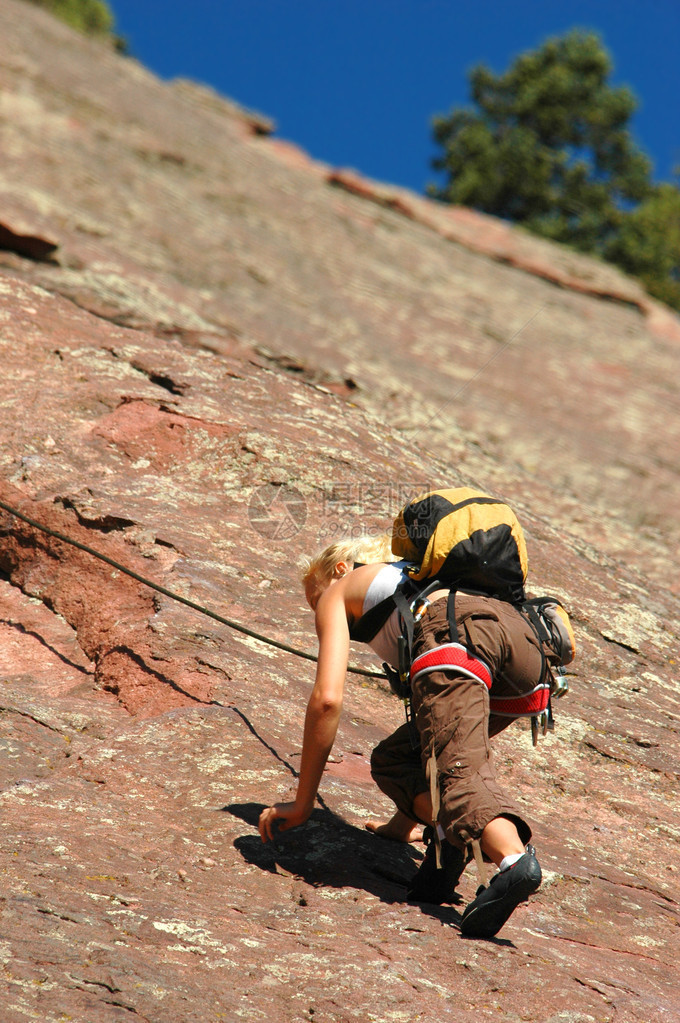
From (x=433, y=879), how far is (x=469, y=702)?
0.65 m

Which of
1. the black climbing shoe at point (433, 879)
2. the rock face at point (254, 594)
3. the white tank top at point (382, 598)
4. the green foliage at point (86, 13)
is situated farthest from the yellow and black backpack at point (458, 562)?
the green foliage at point (86, 13)

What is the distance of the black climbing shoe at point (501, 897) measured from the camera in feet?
8.68

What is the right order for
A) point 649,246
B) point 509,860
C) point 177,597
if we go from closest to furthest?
point 509,860, point 177,597, point 649,246

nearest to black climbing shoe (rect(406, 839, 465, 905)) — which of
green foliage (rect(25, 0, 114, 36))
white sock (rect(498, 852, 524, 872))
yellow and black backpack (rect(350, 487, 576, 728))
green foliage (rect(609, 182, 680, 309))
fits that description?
white sock (rect(498, 852, 524, 872))

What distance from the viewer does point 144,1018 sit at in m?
2.24

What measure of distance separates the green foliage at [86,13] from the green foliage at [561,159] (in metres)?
11.2

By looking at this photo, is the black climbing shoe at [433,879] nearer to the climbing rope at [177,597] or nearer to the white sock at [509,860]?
the white sock at [509,860]

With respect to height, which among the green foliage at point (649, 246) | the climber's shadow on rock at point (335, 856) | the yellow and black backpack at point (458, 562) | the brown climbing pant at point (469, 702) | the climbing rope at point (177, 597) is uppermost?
the green foliage at point (649, 246)

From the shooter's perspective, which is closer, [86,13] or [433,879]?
[433,879]

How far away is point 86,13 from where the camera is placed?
104 feet

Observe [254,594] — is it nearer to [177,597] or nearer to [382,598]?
[177,597]

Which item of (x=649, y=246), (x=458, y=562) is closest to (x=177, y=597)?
(x=458, y=562)

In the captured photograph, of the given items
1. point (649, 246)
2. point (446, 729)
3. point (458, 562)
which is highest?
point (649, 246)

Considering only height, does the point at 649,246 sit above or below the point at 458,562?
above
